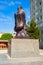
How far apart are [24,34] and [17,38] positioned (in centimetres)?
64

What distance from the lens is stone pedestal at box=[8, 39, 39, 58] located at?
9.51 metres

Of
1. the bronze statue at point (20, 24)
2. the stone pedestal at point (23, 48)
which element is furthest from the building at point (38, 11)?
the stone pedestal at point (23, 48)

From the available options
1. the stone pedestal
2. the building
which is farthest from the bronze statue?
the building

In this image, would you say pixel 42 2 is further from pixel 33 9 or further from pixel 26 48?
pixel 26 48

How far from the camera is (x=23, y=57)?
9.68 metres

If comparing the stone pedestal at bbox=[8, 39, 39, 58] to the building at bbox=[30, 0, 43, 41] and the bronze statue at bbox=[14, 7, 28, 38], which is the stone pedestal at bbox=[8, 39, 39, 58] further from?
the building at bbox=[30, 0, 43, 41]

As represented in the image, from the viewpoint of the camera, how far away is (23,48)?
9.70 meters

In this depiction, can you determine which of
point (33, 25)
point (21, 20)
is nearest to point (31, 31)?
point (33, 25)

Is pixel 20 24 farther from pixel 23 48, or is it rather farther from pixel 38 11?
pixel 38 11

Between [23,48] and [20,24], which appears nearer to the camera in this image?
[23,48]

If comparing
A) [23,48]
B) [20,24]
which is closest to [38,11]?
[20,24]

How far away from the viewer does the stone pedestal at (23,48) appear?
951 centimetres

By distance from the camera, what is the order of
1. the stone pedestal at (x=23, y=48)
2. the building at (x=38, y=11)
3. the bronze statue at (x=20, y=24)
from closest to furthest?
the stone pedestal at (x=23, y=48)
the bronze statue at (x=20, y=24)
the building at (x=38, y=11)

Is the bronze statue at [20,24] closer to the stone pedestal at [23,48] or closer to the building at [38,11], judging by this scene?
the stone pedestal at [23,48]
